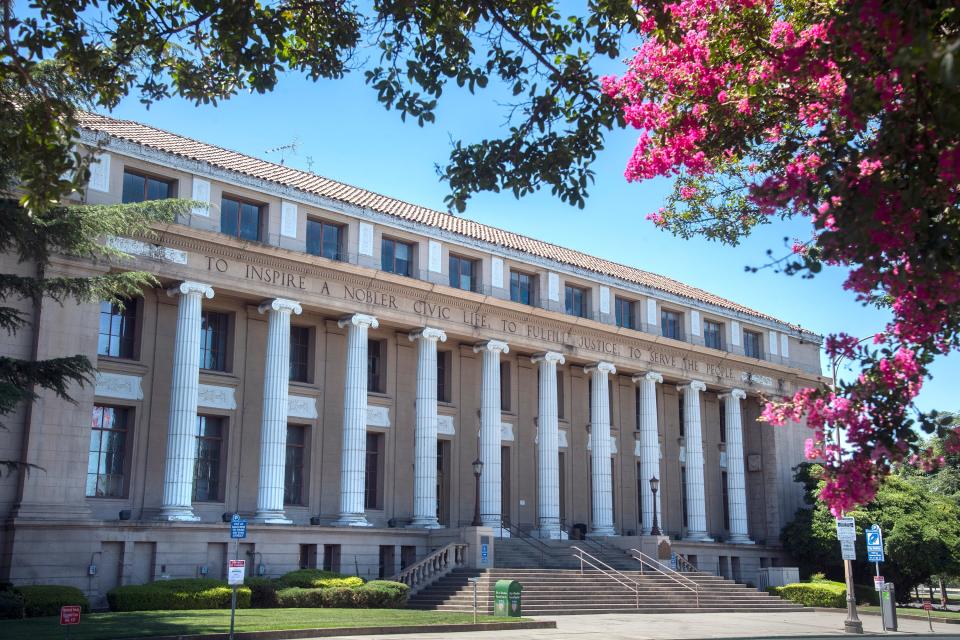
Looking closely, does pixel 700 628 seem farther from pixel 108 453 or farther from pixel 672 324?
pixel 672 324

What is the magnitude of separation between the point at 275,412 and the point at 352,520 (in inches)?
182

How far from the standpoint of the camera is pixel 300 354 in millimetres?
36031

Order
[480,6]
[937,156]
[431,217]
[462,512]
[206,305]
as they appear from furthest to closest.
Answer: [431,217] < [462,512] < [206,305] < [480,6] < [937,156]

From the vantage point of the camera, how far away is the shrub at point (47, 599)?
2355cm

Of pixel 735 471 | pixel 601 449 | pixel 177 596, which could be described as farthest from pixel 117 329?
pixel 735 471

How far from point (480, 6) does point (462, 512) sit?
29.1 meters

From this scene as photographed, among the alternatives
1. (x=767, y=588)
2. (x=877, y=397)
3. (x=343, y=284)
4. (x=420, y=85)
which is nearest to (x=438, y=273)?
(x=343, y=284)

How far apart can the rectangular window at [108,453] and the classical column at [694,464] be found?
2627 centimetres

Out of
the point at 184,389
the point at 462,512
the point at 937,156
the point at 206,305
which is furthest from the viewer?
the point at 462,512

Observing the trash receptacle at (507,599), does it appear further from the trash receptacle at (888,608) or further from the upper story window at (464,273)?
the upper story window at (464,273)

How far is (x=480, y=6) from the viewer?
12.5m

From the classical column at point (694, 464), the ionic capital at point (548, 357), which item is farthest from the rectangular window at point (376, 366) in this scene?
the classical column at point (694, 464)

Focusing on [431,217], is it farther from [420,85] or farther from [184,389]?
[420,85]

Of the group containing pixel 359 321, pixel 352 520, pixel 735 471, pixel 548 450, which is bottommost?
pixel 352 520
